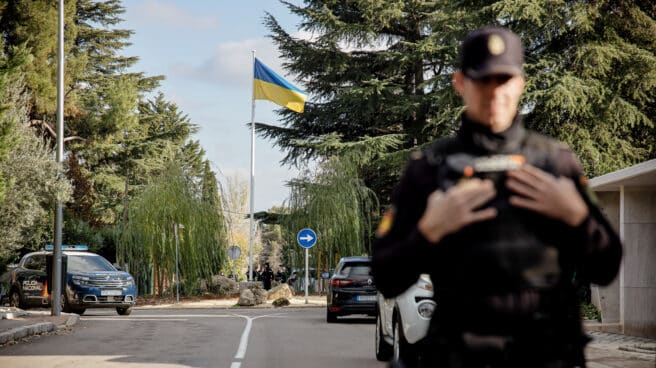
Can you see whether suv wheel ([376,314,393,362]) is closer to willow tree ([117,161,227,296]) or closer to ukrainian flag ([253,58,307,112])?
ukrainian flag ([253,58,307,112])

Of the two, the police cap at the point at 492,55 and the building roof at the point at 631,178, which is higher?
the building roof at the point at 631,178

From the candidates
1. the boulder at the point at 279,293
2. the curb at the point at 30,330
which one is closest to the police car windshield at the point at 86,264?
the curb at the point at 30,330

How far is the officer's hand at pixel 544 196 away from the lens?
9.02 feet

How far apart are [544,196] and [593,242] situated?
0.66ft

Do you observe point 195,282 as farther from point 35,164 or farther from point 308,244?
point 35,164

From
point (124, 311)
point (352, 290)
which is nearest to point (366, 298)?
point (352, 290)

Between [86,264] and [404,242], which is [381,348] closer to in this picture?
[404,242]

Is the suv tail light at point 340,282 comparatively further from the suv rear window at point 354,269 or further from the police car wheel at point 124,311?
the police car wheel at point 124,311

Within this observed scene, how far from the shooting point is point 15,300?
96.0 ft

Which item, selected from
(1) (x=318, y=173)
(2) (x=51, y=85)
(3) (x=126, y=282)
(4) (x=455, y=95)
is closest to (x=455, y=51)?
(4) (x=455, y=95)

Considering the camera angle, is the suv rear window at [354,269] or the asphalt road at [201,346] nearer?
the asphalt road at [201,346]

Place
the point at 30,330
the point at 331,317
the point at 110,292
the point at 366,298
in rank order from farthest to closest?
1. the point at 110,292
2. the point at 331,317
3. the point at 366,298
4. the point at 30,330

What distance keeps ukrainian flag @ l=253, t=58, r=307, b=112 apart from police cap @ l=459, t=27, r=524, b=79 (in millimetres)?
39767

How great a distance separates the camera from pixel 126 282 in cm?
2747
